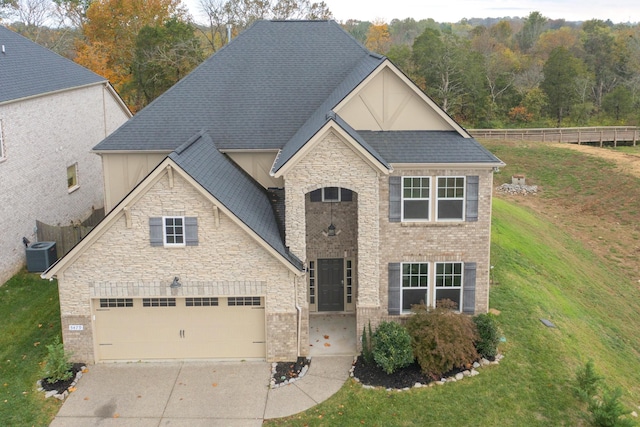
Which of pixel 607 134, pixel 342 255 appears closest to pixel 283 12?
pixel 607 134

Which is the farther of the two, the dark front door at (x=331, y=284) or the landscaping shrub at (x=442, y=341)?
the dark front door at (x=331, y=284)

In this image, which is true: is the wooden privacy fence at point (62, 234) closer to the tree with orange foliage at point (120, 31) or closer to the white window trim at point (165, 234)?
the white window trim at point (165, 234)

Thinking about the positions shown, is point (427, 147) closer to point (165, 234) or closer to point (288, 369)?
point (288, 369)

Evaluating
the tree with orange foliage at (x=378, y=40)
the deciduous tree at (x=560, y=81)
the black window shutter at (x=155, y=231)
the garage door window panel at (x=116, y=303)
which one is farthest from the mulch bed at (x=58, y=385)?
the tree with orange foliage at (x=378, y=40)

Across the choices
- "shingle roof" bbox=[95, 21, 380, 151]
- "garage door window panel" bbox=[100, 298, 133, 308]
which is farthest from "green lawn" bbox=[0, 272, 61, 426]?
"shingle roof" bbox=[95, 21, 380, 151]

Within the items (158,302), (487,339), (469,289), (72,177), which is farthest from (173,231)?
(72,177)

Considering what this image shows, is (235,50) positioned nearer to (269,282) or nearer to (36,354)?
(269,282)
